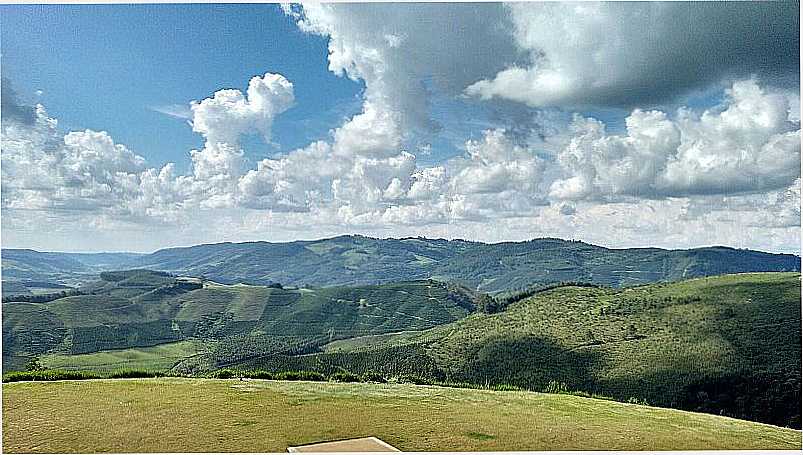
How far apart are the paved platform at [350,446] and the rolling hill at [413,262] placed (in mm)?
3622

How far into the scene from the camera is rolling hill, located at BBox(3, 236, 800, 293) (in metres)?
8.59

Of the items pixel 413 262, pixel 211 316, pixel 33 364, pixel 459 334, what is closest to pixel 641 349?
pixel 459 334

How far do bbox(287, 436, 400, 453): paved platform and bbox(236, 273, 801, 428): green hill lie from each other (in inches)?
108

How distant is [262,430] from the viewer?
5.47 metres

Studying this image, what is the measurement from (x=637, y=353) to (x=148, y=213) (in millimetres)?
6316

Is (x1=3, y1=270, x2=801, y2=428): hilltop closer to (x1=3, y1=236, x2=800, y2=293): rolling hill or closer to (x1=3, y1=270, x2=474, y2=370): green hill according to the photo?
(x1=3, y1=270, x2=474, y2=370): green hill

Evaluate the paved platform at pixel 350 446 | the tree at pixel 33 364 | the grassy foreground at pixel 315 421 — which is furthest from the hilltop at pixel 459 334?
the paved platform at pixel 350 446

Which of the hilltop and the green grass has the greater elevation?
the hilltop

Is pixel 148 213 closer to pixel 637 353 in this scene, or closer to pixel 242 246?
pixel 242 246

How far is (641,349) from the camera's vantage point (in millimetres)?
8766

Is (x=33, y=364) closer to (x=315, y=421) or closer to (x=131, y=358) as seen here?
(x=131, y=358)

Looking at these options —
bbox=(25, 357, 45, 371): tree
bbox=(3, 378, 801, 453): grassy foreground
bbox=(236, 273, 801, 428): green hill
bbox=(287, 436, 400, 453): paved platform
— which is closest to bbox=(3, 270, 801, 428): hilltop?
bbox=(236, 273, 801, 428): green hill

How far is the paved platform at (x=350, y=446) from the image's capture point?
5.12m

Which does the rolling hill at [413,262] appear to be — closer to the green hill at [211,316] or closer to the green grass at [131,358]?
the green hill at [211,316]
